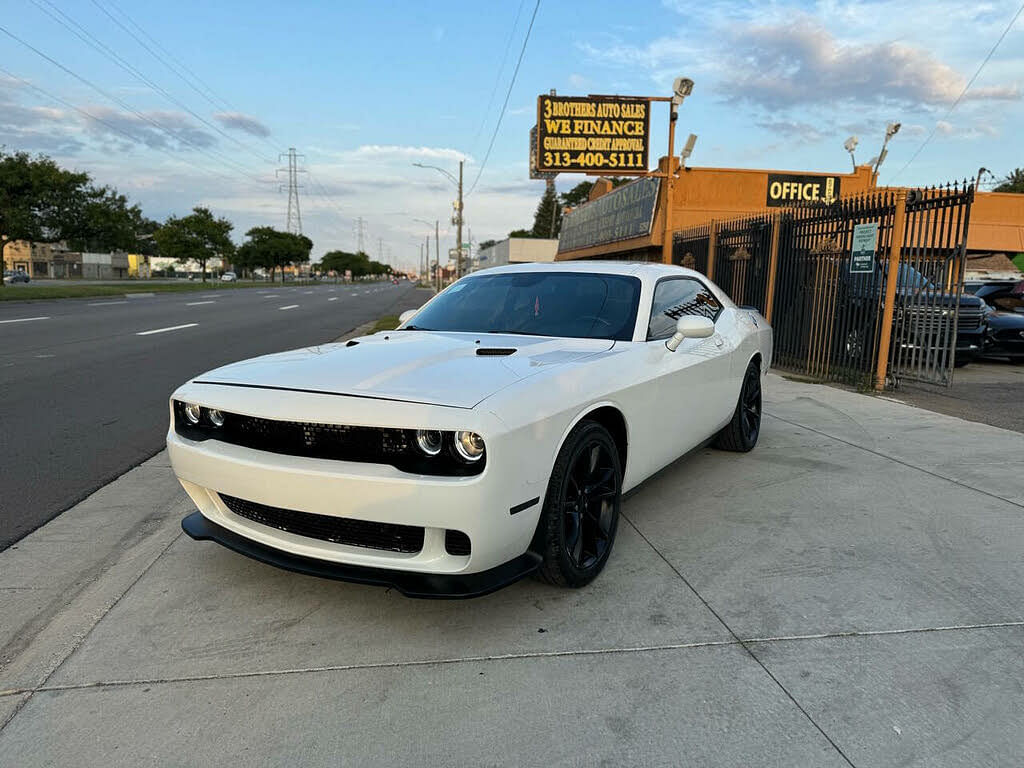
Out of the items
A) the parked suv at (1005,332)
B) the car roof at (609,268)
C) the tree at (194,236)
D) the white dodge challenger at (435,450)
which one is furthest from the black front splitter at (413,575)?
the tree at (194,236)

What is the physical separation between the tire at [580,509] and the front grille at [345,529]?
549mm

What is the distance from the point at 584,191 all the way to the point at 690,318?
99128 mm

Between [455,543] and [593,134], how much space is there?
60.8 ft

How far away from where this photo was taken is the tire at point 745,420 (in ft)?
17.2

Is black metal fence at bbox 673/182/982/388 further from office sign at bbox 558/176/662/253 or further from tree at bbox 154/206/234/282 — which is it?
tree at bbox 154/206/234/282

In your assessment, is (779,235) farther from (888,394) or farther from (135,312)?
(135,312)

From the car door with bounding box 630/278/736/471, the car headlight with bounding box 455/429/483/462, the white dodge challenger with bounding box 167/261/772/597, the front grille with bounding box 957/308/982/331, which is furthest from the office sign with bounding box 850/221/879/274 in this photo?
the car headlight with bounding box 455/429/483/462

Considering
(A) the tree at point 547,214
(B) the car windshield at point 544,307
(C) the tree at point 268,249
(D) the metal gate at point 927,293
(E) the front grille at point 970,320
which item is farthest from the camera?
(A) the tree at point 547,214

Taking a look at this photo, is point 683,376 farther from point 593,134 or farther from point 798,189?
point 798,189

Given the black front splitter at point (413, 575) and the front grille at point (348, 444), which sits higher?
the front grille at point (348, 444)

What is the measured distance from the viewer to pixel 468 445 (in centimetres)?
247

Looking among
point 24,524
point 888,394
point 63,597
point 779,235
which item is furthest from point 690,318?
point 779,235

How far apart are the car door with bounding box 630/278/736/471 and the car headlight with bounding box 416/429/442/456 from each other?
1.35 metres

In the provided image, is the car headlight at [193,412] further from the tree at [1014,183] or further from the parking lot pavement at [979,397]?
the tree at [1014,183]
